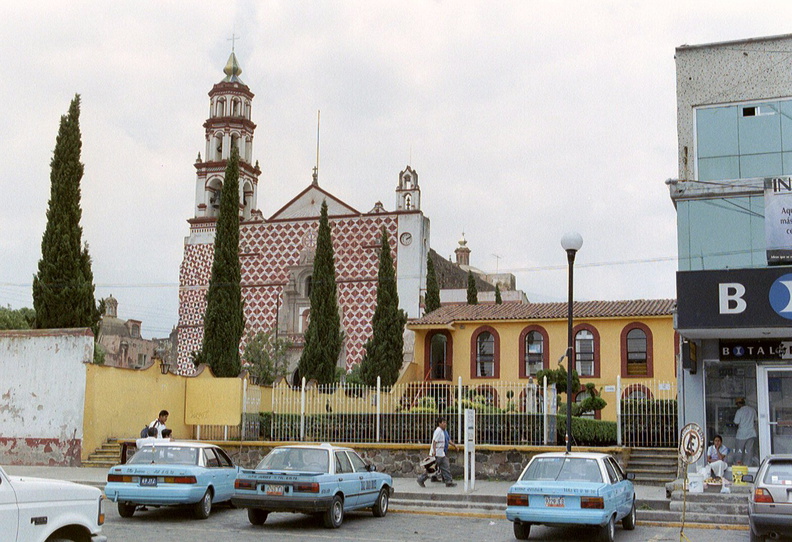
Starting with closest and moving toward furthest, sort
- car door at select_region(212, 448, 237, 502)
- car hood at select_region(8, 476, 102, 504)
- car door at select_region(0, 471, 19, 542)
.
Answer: car door at select_region(0, 471, 19, 542) → car hood at select_region(8, 476, 102, 504) → car door at select_region(212, 448, 237, 502)

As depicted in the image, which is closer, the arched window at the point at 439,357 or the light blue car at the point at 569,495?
the light blue car at the point at 569,495

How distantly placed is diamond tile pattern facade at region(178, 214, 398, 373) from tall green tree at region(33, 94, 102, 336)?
2518 centimetres

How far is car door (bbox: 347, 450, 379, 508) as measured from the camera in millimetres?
15070

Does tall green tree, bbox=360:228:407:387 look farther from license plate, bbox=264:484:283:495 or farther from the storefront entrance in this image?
license plate, bbox=264:484:283:495

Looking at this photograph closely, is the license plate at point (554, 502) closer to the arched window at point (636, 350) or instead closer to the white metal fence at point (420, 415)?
the white metal fence at point (420, 415)

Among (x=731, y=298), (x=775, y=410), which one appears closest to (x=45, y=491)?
(x=731, y=298)

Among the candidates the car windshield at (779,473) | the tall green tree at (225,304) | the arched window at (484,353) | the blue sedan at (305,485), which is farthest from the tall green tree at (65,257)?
the car windshield at (779,473)

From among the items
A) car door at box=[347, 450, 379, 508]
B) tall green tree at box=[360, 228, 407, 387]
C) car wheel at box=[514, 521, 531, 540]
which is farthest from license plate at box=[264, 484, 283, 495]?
tall green tree at box=[360, 228, 407, 387]

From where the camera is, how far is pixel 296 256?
53.7m

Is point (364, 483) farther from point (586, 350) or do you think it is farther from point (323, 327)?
point (323, 327)

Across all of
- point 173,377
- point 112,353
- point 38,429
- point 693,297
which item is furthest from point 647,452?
point 112,353

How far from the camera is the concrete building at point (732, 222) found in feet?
58.3

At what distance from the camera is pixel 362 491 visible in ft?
49.4

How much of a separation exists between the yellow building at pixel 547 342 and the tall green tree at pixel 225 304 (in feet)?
24.6
